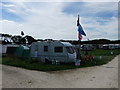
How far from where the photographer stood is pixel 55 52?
20.5m

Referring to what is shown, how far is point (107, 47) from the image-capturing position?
69188 millimetres

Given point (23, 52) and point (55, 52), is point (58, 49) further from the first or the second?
point (23, 52)

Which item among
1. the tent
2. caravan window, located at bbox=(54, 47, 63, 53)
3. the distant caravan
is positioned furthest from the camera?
the tent

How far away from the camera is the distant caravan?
2005 centimetres

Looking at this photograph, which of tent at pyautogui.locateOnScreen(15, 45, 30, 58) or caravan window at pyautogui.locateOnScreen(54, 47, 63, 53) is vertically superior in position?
caravan window at pyautogui.locateOnScreen(54, 47, 63, 53)

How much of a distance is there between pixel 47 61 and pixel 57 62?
4.51ft

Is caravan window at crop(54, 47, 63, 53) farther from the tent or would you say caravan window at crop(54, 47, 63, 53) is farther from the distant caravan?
the tent

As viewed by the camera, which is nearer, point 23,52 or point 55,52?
point 55,52

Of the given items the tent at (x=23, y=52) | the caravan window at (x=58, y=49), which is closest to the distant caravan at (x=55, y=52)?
the caravan window at (x=58, y=49)

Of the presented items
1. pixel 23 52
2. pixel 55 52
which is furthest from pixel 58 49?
pixel 23 52

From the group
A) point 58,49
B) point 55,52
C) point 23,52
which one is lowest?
point 23,52

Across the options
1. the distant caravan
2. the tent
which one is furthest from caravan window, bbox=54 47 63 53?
the tent

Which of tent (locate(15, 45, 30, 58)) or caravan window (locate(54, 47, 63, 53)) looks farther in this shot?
tent (locate(15, 45, 30, 58))

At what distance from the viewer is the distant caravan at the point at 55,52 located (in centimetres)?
2005
